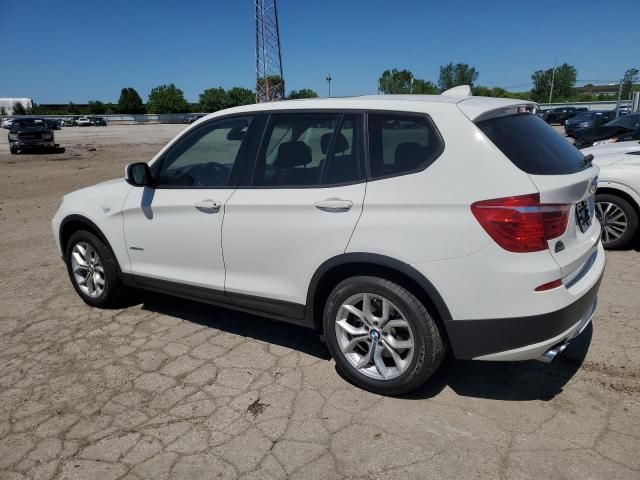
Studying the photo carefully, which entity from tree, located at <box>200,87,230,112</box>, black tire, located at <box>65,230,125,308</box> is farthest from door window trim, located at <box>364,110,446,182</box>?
tree, located at <box>200,87,230,112</box>

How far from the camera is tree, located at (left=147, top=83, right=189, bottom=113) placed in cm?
11694

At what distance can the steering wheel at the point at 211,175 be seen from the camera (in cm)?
362

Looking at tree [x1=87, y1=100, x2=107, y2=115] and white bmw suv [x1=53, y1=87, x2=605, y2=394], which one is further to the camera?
tree [x1=87, y1=100, x2=107, y2=115]

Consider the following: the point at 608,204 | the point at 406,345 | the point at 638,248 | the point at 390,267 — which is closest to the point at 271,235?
the point at 390,267

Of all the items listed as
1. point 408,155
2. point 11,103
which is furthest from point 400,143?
point 11,103

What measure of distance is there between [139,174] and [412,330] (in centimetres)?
240

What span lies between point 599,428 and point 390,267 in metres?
1.42

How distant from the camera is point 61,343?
4.04m

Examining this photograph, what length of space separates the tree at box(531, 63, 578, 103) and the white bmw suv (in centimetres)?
9846

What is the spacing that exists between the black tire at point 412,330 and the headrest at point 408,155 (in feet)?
2.21

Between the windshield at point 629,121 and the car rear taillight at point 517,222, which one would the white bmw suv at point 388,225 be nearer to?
the car rear taillight at point 517,222

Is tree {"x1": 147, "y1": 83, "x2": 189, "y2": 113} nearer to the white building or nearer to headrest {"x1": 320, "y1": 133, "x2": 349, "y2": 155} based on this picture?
the white building

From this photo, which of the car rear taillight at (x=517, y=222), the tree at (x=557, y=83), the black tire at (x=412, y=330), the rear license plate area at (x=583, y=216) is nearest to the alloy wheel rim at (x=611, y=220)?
the rear license plate area at (x=583, y=216)

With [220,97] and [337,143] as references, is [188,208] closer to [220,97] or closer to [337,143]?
[337,143]
